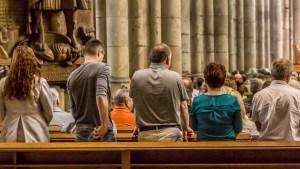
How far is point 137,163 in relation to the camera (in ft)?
20.8

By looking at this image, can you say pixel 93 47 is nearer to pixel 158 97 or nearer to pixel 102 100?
pixel 102 100

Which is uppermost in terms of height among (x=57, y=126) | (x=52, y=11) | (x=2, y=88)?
(x=52, y=11)

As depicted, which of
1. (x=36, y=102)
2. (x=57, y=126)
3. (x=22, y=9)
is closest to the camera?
(x=36, y=102)

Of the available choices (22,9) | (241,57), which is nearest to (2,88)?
(22,9)

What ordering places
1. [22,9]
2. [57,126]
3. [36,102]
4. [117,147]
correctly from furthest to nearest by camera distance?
[22,9] < [57,126] < [36,102] < [117,147]

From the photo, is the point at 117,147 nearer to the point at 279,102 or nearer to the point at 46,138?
the point at 46,138

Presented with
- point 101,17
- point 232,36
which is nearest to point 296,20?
point 232,36

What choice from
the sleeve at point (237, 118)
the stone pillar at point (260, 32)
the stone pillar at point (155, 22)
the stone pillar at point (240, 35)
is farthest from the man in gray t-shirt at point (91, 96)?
the stone pillar at point (260, 32)

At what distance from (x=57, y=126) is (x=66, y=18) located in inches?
145

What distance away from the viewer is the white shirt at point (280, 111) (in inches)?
286

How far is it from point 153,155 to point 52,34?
649 centimetres

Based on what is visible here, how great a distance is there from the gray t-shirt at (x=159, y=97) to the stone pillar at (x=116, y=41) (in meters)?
7.66

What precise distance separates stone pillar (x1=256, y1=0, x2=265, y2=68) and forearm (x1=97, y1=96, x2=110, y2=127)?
22.0 meters

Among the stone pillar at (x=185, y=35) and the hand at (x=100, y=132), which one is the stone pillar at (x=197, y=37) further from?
Result: the hand at (x=100, y=132)
